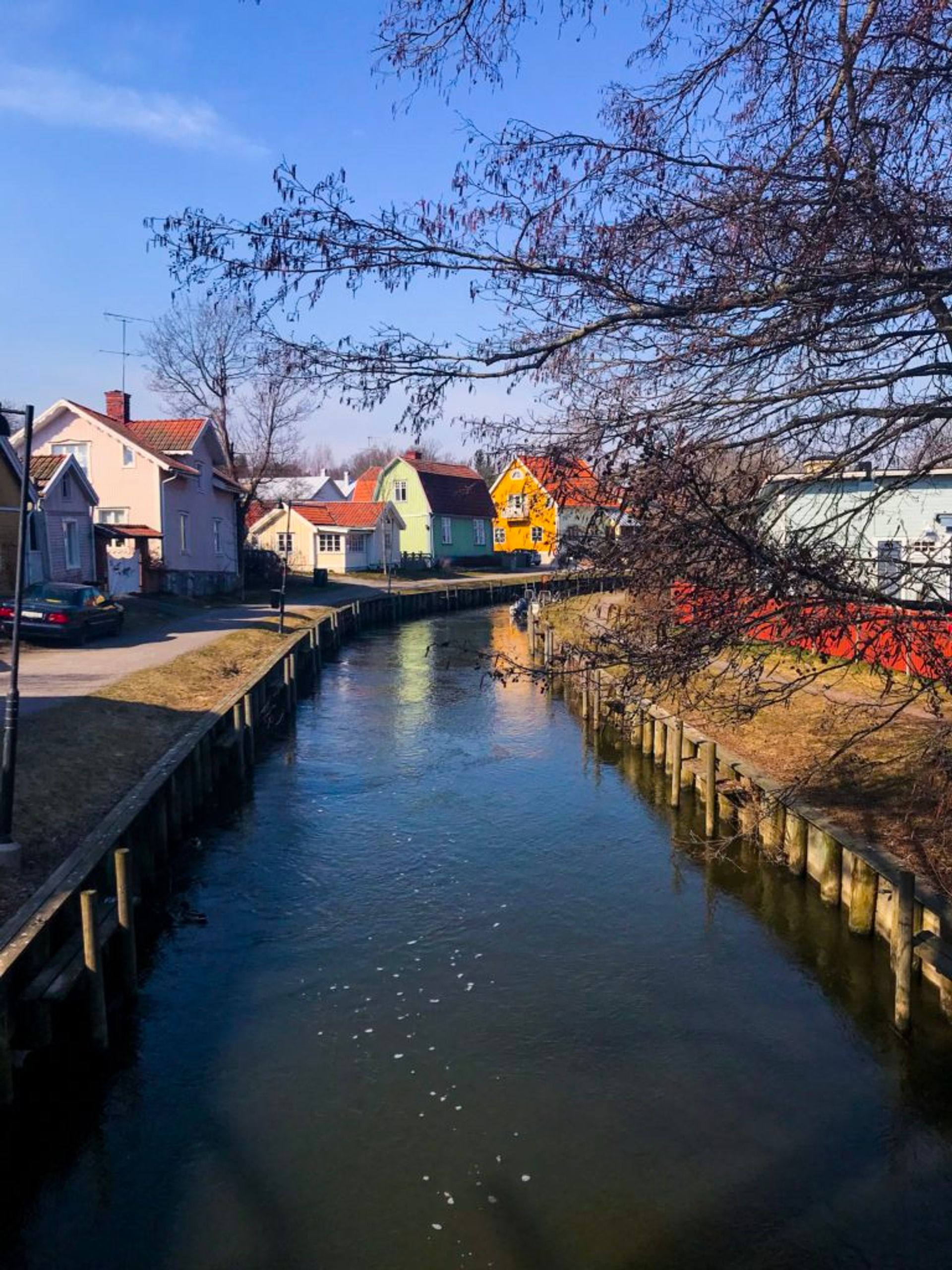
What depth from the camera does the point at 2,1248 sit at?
6953 millimetres

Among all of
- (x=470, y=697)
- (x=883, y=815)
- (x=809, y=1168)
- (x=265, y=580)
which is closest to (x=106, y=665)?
(x=470, y=697)

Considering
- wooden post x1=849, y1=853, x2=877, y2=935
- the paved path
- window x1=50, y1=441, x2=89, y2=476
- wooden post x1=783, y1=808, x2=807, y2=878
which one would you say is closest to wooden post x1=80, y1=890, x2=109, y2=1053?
wooden post x1=849, y1=853, x2=877, y2=935

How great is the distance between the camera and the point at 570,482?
686cm

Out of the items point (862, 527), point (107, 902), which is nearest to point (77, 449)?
point (107, 902)

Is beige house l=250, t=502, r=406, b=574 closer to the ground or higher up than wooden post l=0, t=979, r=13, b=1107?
higher up

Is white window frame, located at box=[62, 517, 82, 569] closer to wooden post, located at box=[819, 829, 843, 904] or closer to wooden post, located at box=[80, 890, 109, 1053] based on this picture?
wooden post, located at box=[80, 890, 109, 1053]

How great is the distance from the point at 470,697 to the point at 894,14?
2261 centimetres

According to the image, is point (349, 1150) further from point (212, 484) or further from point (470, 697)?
point (212, 484)

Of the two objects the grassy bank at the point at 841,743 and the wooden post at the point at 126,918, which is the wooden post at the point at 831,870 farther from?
the wooden post at the point at 126,918

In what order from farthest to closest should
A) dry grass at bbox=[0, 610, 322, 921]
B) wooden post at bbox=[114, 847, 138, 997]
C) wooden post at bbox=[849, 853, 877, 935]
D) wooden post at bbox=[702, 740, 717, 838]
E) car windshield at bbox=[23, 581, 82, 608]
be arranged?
car windshield at bbox=[23, 581, 82, 608], wooden post at bbox=[702, 740, 717, 838], dry grass at bbox=[0, 610, 322, 921], wooden post at bbox=[849, 853, 877, 935], wooden post at bbox=[114, 847, 138, 997]

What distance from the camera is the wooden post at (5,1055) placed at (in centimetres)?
777

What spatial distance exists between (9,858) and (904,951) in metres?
8.49

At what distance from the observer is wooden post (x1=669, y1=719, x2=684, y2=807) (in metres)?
17.5

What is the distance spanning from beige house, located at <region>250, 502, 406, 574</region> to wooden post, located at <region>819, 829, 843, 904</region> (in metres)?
51.7
